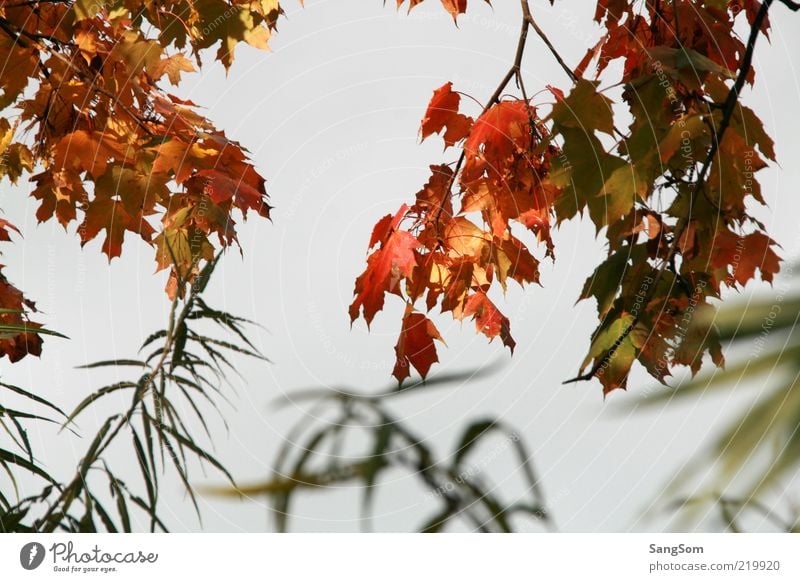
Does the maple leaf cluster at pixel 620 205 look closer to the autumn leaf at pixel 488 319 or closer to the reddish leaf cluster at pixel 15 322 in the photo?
the autumn leaf at pixel 488 319

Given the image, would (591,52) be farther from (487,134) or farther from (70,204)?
(70,204)

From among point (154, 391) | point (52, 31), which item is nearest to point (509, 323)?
point (154, 391)

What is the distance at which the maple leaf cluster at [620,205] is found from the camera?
6.21 ft

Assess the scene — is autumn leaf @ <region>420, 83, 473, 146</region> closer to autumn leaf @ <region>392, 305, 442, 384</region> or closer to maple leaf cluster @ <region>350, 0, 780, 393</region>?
maple leaf cluster @ <region>350, 0, 780, 393</region>

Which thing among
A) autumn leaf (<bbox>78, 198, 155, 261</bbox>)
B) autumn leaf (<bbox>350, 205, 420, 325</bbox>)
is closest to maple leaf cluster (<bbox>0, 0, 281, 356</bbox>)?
autumn leaf (<bbox>78, 198, 155, 261</bbox>)

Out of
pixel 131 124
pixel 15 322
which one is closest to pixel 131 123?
pixel 131 124

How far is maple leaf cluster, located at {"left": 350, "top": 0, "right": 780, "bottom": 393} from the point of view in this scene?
1.89 meters

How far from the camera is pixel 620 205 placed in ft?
6.37

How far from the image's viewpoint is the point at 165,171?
8.49ft
